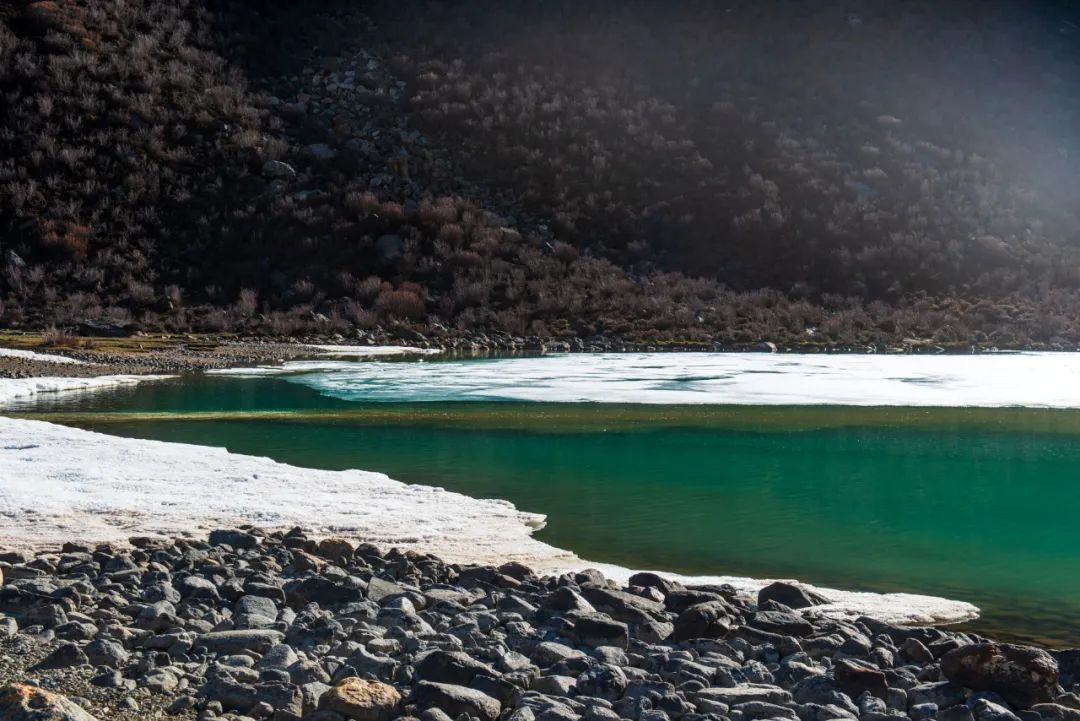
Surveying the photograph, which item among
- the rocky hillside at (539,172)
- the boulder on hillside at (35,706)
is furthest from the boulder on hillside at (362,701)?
the rocky hillside at (539,172)

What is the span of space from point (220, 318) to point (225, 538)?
3484 centimetres

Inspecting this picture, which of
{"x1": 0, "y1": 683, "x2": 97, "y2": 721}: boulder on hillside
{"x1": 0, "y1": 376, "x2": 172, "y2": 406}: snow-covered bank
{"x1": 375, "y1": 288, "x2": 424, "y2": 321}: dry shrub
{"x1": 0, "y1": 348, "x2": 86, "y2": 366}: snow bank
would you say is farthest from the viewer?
{"x1": 375, "y1": 288, "x2": 424, "y2": 321}: dry shrub

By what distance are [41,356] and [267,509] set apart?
2152 centimetres

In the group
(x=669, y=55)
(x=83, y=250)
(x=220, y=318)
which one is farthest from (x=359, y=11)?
(x=220, y=318)

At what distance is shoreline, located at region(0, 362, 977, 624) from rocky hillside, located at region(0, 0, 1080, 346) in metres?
29.1

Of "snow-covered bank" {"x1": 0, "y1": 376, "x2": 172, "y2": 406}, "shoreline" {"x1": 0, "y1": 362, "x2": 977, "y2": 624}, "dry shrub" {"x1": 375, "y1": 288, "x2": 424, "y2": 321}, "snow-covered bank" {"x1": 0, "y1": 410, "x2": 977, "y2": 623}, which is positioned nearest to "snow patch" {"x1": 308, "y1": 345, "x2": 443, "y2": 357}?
"dry shrub" {"x1": 375, "y1": 288, "x2": 424, "y2": 321}

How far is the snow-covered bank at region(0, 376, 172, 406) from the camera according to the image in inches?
850

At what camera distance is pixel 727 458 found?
15164mm

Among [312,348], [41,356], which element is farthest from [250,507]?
[312,348]

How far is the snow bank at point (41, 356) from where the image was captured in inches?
1109

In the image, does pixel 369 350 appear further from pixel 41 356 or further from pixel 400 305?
pixel 41 356

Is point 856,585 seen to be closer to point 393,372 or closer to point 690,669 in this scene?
point 690,669

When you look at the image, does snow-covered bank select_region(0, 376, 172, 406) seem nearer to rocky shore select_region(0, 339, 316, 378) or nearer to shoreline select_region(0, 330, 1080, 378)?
rocky shore select_region(0, 339, 316, 378)

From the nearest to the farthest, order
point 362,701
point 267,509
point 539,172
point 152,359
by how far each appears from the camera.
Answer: point 362,701, point 267,509, point 152,359, point 539,172
